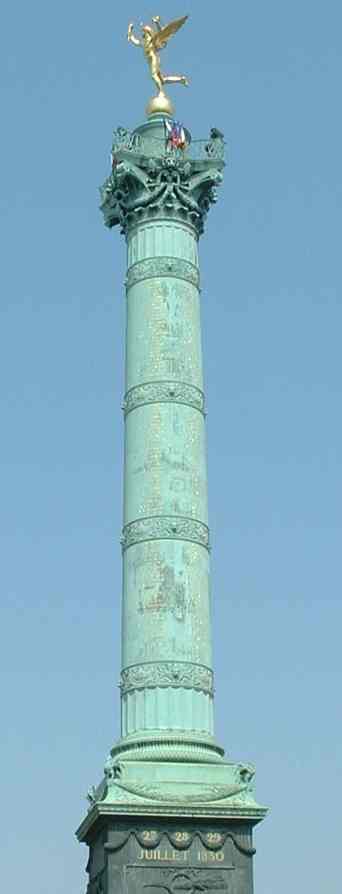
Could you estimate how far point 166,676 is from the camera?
24.8 metres

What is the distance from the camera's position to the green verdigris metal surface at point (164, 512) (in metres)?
23.8

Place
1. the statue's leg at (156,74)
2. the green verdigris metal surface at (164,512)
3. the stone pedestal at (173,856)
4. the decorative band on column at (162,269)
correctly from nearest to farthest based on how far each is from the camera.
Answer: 1. the stone pedestal at (173,856)
2. the green verdigris metal surface at (164,512)
3. the decorative band on column at (162,269)
4. the statue's leg at (156,74)

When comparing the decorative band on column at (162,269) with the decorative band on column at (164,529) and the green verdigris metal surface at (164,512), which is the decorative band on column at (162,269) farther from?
the decorative band on column at (164,529)

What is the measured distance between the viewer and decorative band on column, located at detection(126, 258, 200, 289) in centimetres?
2806

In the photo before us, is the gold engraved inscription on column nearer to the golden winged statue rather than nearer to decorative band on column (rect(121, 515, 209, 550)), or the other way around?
decorative band on column (rect(121, 515, 209, 550))

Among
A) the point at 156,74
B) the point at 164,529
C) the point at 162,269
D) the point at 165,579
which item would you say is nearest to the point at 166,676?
the point at 165,579

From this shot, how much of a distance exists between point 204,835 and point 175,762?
1341 mm

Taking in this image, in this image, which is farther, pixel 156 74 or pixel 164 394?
pixel 156 74

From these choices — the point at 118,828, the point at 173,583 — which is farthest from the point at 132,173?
the point at 118,828

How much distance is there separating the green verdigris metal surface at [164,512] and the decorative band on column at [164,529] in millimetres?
24

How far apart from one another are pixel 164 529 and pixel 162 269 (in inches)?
224

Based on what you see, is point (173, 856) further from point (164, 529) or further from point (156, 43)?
point (156, 43)

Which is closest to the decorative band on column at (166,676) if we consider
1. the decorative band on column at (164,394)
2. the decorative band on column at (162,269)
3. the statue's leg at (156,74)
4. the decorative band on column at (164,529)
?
the decorative band on column at (164,529)

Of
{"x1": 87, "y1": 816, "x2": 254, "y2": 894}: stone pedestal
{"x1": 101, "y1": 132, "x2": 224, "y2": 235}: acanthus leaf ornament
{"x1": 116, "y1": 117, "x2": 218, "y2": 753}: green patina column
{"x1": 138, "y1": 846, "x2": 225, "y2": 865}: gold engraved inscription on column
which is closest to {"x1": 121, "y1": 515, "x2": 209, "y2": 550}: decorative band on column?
{"x1": 116, "y1": 117, "x2": 218, "y2": 753}: green patina column
